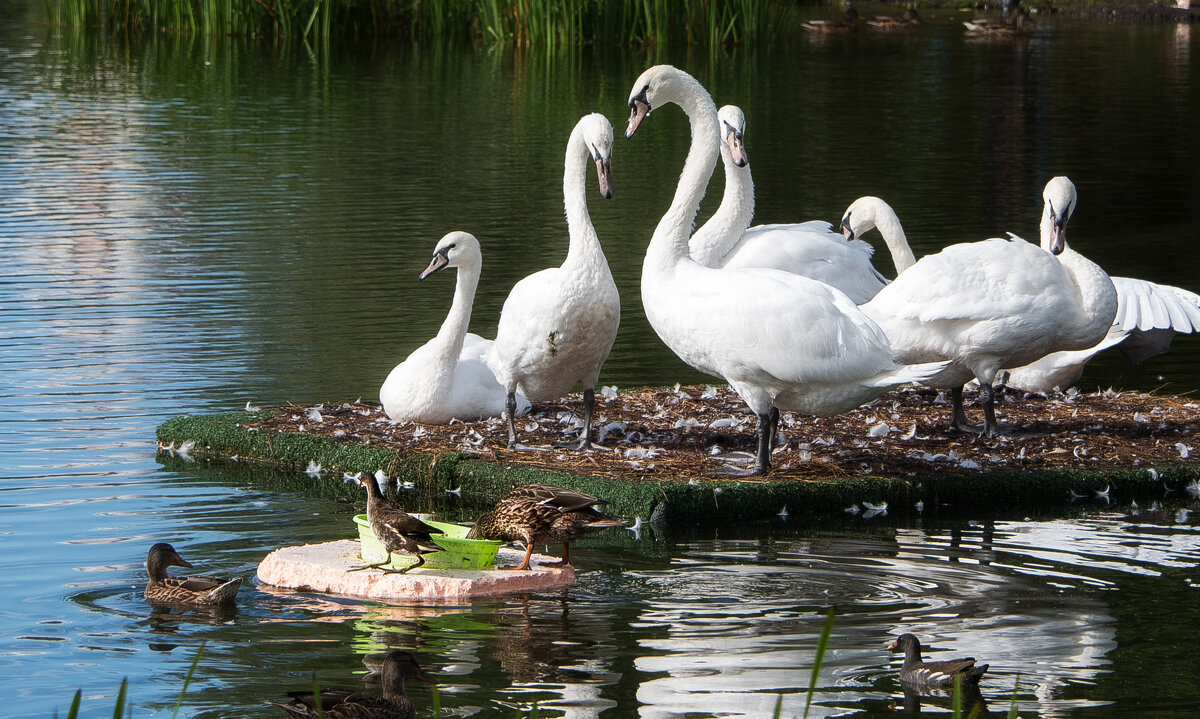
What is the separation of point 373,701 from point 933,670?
6.48 ft

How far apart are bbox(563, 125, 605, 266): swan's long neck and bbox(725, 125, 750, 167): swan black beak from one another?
50.3 inches

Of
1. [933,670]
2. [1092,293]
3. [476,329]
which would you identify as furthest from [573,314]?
[476,329]

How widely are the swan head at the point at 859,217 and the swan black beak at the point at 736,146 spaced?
1469 mm

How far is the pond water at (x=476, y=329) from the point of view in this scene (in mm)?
6070

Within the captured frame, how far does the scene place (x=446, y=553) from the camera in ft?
24.0

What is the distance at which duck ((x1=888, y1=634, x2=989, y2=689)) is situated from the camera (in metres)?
5.56

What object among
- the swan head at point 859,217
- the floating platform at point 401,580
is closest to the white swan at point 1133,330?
the swan head at point 859,217

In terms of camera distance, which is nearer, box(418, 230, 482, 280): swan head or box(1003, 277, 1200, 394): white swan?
box(418, 230, 482, 280): swan head

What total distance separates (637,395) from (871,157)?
47.3 feet

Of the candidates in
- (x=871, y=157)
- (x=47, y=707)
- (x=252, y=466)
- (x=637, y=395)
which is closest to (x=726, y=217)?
(x=637, y=395)

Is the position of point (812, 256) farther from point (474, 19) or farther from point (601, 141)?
point (474, 19)

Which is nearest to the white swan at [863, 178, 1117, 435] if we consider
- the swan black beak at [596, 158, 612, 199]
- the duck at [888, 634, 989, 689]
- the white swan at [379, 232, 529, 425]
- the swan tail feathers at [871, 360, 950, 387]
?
the swan tail feathers at [871, 360, 950, 387]

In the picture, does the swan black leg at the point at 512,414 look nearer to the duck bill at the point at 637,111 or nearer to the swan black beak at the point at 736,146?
the duck bill at the point at 637,111

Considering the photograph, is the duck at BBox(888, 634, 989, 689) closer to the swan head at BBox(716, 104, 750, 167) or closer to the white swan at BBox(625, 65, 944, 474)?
the white swan at BBox(625, 65, 944, 474)
